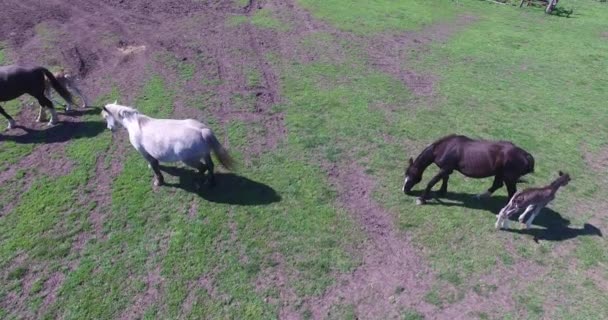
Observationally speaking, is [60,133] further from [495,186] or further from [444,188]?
[495,186]

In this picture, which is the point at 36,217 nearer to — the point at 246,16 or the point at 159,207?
the point at 159,207

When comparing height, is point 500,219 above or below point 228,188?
above

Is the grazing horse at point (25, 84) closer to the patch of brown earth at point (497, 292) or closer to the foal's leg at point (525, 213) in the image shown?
the patch of brown earth at point (497, 292)

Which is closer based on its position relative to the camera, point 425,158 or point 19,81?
point 425,158

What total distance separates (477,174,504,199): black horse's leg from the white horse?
535 centimetres

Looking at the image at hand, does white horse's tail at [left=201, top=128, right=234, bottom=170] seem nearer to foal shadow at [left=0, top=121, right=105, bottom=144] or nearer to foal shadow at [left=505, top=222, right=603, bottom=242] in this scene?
foal shadow at [left=0, top=121, right=105, bottom=144]

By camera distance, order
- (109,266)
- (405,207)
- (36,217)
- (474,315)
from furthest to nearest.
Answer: (405,207), (36,217), (109,266), (474,315)

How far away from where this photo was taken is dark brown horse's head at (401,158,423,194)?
8.69 m

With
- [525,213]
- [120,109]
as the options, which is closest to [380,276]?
[525,213]

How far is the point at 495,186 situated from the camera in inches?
343

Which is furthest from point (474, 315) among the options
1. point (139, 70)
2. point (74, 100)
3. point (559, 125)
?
point (139, 70)

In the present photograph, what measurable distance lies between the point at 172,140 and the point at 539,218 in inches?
291

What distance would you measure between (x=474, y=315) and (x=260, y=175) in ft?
16.7

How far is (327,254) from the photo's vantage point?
25.0 feet
